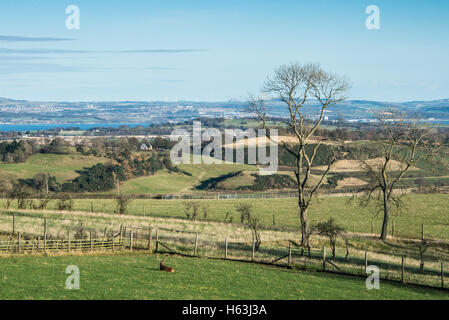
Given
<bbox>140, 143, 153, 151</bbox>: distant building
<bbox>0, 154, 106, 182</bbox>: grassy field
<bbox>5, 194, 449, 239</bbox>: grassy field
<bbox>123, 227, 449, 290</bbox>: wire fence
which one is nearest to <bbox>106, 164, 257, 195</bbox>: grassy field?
<bbox>0, 154, 106, 182</bbox>: grassy field

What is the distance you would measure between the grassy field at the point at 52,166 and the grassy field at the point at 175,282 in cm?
7079

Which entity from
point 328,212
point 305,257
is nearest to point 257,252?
point 305,257

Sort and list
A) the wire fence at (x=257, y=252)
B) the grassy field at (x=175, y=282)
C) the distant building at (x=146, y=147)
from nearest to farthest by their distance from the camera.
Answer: the grassy field at (x=175, y=282), the wire fence at (x=257, y=252), the distant building at (x=146, y=147)

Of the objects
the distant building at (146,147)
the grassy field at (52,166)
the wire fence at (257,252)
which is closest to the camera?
the wire fence at (257,252)

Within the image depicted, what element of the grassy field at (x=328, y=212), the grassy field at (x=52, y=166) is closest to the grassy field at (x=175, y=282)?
the grassy field at (x=328, y=212)

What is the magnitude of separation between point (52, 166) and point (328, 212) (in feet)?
209

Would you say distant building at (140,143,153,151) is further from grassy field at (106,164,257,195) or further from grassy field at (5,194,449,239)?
grassy field at (5,194,449,239)

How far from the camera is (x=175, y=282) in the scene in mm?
20984

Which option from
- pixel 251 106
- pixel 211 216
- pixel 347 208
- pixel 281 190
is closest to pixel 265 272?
pixel 251 106

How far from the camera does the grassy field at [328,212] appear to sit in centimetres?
4849

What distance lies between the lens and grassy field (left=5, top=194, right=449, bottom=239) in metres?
48.5

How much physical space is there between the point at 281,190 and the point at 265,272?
66602 mm

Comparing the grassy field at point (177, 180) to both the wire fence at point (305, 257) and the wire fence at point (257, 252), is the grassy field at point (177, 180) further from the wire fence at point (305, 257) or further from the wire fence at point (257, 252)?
the wire fence at point (257, 252)

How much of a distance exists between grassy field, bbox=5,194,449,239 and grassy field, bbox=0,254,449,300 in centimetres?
2141
